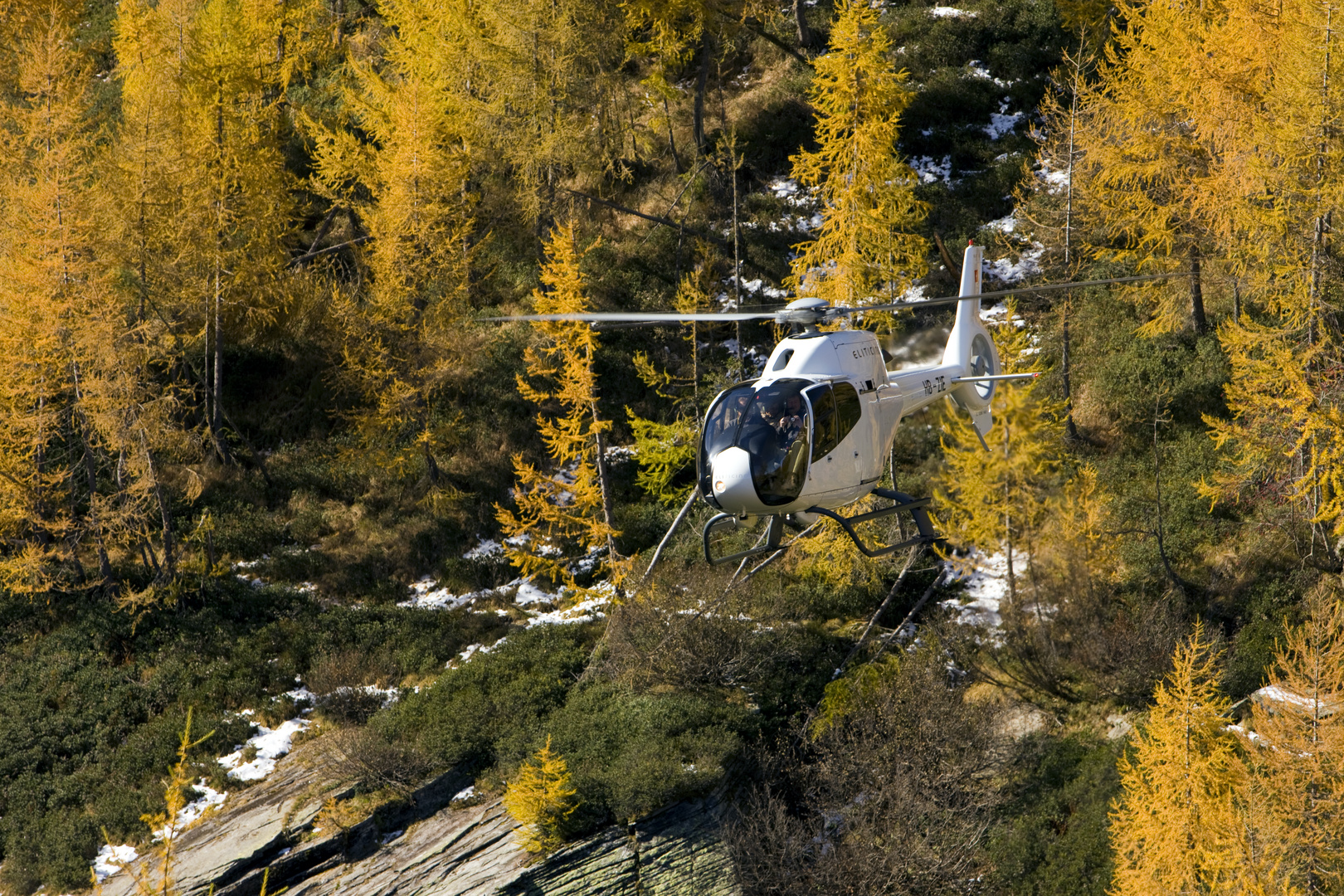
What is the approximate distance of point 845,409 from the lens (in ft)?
35.2

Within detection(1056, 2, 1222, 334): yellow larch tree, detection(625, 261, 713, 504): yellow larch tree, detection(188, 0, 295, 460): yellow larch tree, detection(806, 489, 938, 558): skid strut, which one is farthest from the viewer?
detection(188, 0, 295, 460): yellow larch tree

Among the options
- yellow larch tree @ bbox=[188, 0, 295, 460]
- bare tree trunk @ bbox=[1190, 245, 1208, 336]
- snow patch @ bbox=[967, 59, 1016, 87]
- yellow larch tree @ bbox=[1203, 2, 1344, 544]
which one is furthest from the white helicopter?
snow patch @ bbox=[967, 59, 1016, 87]

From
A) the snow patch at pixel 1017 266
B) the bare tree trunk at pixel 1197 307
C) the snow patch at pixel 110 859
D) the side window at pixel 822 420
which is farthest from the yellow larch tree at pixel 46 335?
the bare tree trunk at pixel 1197 307

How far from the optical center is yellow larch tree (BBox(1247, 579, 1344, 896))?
1194 cm

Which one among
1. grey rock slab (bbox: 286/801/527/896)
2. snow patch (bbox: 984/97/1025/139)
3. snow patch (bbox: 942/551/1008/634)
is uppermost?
snow patch (bbox: 984/97/1025/139)

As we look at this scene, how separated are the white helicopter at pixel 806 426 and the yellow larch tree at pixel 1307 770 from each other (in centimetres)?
540

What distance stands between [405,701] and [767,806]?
6.06 m

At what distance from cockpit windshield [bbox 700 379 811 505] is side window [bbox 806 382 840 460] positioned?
108mm

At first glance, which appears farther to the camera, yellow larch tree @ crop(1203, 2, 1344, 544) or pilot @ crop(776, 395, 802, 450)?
yellow larch tree @ crop(1203, 2, 1344, 544)

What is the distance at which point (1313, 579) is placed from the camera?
52.6 feet

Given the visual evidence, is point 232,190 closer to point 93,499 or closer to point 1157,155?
point 93,499

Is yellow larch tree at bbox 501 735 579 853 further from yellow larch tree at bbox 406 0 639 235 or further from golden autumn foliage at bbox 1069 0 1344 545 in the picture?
yellow larch tree at bbox 406 0 639 235

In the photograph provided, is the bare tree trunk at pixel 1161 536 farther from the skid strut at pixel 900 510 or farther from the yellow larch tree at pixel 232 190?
the yellow larch tree at pixel 232 190

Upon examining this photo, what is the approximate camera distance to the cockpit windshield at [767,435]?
9953mm
